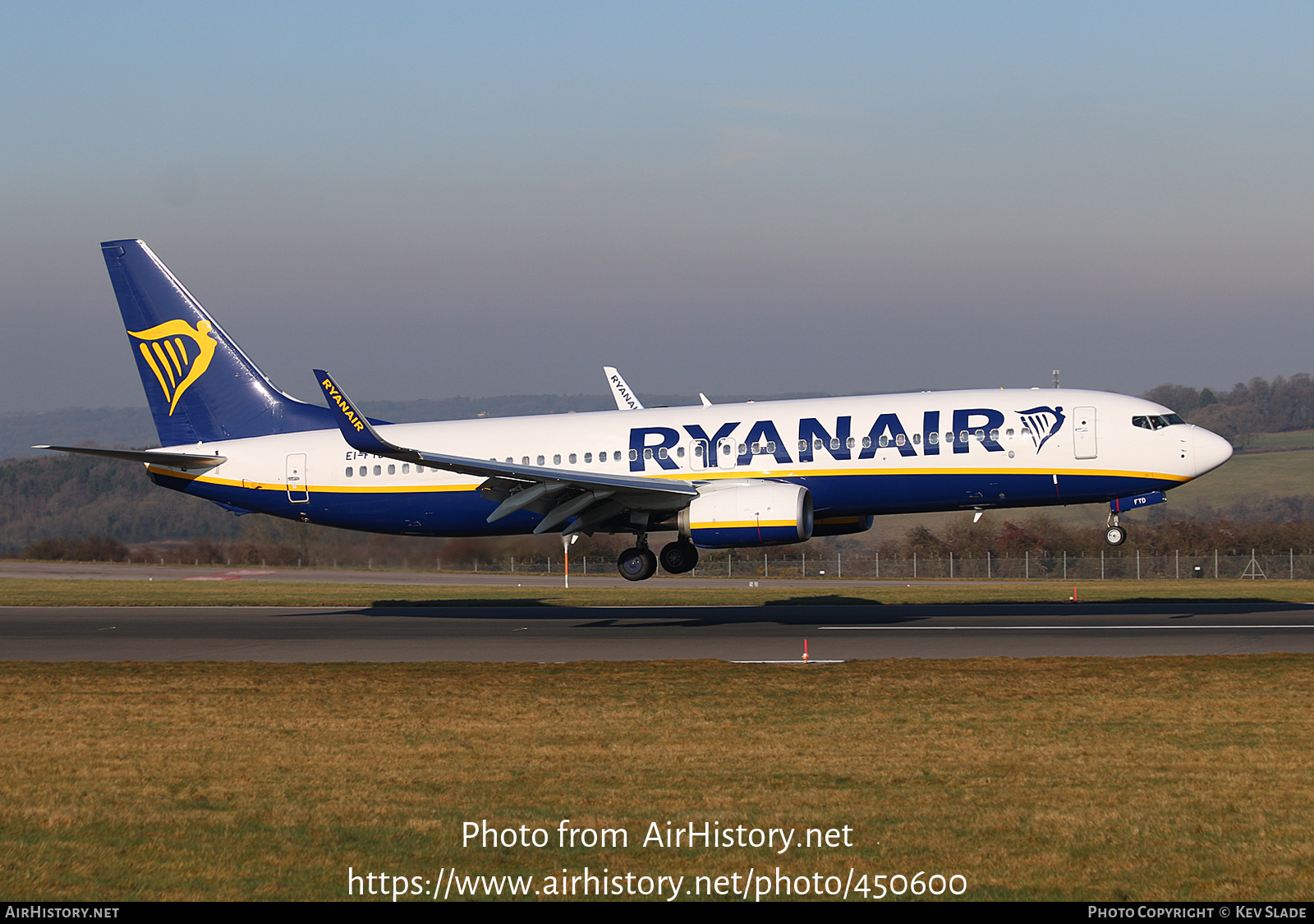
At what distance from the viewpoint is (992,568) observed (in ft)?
237

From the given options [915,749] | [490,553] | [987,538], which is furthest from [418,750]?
[987,538]

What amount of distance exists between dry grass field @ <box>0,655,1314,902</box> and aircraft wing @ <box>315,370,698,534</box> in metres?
9.49

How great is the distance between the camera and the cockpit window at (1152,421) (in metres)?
31.2

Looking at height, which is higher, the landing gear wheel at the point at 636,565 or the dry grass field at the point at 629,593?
the landing gear wheel at the point at 636,565

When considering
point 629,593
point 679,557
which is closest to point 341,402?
point 679,557

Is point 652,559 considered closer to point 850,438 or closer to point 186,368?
point 850,438

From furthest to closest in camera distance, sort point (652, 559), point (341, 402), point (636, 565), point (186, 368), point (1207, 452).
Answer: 1. point (186, 368)
2. point (652, 559)
3. point (636, 565)
4. point (1207, 452)
5. point (341, 402)

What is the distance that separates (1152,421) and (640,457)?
1342 centimetres

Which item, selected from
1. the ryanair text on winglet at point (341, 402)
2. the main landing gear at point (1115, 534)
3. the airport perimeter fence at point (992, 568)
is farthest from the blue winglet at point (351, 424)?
the airport perimeter fence at point (992, 568)

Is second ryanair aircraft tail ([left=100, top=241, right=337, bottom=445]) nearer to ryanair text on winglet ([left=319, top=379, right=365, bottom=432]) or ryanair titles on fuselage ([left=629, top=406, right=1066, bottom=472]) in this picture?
ryanair text on winglet ([left=319, top=379, right=365, bottom=432])

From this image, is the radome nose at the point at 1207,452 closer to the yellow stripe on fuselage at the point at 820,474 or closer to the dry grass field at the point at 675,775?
the yellow stripe on fuselage at the point at 820,474

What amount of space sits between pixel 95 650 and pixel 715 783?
66.5 feet

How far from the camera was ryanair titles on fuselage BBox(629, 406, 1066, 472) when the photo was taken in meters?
31.3

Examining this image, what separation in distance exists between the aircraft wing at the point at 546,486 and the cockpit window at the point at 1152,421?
11408 mm
